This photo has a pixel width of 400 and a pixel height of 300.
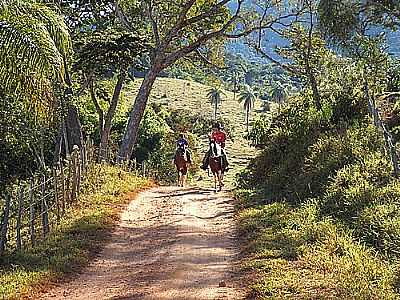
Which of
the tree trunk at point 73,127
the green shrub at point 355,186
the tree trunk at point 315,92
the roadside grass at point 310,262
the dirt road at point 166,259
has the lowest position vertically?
the dirt road at point 166,259

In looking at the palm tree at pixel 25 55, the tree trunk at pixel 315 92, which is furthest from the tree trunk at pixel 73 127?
the palm tree at pixel 25 55

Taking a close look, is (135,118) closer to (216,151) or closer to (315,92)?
(216,151)

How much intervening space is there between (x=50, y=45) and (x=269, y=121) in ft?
51.7

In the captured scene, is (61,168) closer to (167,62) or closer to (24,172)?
(24,172)

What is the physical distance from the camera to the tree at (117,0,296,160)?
25812 millimetres

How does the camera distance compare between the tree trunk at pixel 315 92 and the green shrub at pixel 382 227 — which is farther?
the tree trunk at pixel 315 92

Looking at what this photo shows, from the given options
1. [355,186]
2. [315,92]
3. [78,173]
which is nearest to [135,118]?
[315,92]

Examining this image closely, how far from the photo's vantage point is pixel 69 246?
11164 millimetres

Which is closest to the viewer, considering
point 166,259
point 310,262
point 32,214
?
point 310,262

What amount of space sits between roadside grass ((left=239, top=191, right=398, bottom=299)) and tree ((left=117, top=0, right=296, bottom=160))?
13749 mm

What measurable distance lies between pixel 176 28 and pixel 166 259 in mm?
16919

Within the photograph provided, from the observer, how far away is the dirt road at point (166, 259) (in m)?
8.52

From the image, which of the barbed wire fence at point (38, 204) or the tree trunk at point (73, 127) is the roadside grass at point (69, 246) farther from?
the tree trunk at point (73, 127)

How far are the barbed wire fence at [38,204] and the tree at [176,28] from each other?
967 cm
